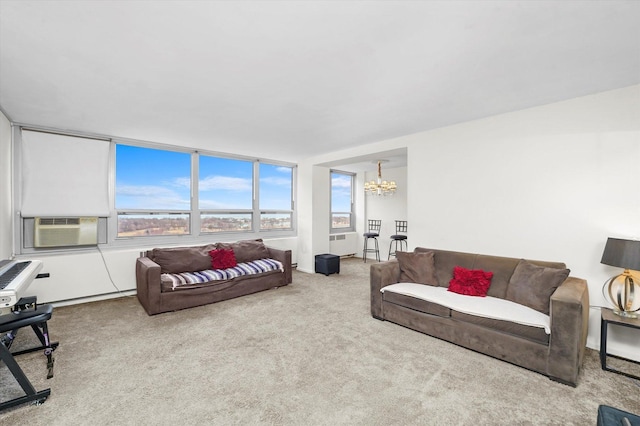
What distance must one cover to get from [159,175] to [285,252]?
261 centimetres

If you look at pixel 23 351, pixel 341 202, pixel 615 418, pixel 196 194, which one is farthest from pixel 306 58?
pixel 341 202

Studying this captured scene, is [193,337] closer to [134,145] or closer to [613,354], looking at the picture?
[134,145]

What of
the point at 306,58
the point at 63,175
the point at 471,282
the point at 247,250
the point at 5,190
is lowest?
the point at 471,282

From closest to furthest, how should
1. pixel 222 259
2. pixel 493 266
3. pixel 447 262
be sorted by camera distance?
pixel 493 266
pixel 447 262
pixel 222 259

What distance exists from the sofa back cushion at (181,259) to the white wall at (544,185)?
3.41 metres

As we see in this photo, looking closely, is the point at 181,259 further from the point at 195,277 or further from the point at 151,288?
the point at 151,288

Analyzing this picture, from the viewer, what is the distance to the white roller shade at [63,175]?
3.81 metres

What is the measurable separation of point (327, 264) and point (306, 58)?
4284mm

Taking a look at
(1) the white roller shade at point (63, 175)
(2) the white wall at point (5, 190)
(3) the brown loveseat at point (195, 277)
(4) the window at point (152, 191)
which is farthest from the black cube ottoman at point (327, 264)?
(2) the white wall at point (5, 190)

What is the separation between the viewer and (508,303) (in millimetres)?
2822

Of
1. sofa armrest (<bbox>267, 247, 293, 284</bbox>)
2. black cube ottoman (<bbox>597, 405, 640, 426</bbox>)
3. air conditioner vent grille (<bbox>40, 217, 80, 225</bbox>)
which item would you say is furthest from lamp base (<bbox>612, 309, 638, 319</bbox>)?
air conditioner vent grille (<bbox>40, 217, 80, 225</bbox>)

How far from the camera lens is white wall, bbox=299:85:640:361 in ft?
8.71

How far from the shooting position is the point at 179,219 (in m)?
5.15

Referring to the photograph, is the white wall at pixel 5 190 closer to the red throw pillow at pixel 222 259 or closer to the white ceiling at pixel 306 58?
the white ceiling at pixel 306 58
